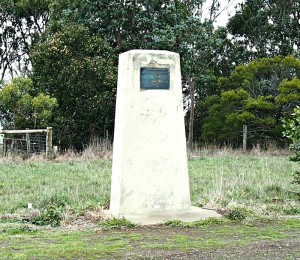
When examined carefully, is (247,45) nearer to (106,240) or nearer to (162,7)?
(162,7)

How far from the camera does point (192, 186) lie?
11.4m

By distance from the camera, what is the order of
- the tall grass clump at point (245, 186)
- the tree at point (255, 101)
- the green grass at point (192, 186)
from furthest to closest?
the tree at point (255, 101)
the green grass at point (192, 186)
the tall grass clump at point (245, 186)

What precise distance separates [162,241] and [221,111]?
20116mm

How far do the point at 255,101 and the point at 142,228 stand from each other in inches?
717

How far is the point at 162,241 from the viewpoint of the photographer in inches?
247

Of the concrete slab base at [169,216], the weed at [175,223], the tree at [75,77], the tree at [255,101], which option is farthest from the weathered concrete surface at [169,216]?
the tree at [255,101]

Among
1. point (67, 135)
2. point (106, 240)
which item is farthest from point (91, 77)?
point (106, 240)

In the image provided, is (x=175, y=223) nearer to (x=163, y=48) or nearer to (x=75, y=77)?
(x=75, y=77)

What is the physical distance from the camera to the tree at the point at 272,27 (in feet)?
A: 101

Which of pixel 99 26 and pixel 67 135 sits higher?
pixel 99 26

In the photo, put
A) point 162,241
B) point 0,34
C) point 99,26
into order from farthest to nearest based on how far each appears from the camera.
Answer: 1. point 0,34
2. point 99,26
3. point 162,241

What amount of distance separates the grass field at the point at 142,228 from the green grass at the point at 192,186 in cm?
2

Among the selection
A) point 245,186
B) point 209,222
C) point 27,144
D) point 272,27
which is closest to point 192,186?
point 245,186

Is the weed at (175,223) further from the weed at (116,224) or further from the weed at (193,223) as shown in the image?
the weed at (116,224)
